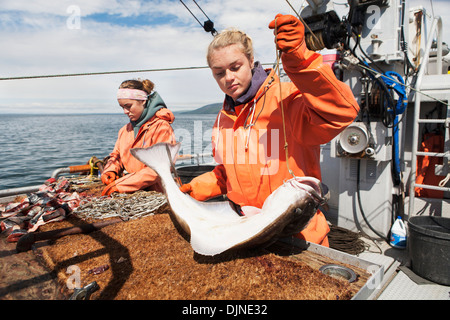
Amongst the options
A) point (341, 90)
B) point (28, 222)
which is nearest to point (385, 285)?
point (341, 90)

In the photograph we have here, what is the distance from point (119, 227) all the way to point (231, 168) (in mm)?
1105

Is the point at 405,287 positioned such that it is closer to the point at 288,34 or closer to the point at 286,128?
the point at 286,128

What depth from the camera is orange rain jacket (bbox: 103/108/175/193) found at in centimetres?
392

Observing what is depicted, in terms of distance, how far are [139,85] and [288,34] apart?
3.37m

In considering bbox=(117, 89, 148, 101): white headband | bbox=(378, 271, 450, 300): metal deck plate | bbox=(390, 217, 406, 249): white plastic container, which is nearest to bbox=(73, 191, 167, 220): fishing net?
bbox=(117, 89, 148, 101): white headband

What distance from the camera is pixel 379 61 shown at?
4.48 m

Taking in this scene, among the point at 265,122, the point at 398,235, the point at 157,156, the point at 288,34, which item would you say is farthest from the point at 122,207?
the point at 398,235

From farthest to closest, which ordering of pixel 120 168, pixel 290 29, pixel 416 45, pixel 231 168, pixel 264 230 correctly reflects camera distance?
pixel 416 45 → pixel 120 168 → pixel 231 168 → pixel 264 230 → pixel 290 29

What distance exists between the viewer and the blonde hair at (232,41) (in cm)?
221

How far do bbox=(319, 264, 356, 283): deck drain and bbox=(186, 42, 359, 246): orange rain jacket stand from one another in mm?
573

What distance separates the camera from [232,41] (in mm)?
2209

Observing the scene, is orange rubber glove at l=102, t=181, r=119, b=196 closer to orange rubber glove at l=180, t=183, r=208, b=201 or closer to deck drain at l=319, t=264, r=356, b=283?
orange rubber glove at l=180, t=183, r=208, b=201

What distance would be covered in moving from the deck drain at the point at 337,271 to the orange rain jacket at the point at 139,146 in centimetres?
264
